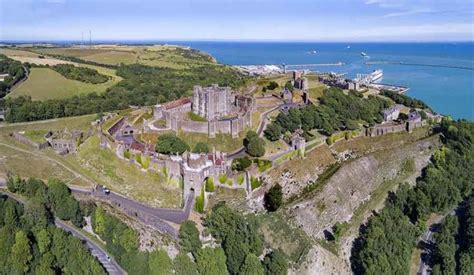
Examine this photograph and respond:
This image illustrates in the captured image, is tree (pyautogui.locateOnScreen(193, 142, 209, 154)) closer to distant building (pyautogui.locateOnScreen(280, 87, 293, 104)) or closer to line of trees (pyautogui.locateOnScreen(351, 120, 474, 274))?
line of trees (pyautogui.locateOnScreen(351, 120, 474, 274))

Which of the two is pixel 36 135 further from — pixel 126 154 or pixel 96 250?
pixel 96 250

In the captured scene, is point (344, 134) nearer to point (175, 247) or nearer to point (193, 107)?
point (193, 107)

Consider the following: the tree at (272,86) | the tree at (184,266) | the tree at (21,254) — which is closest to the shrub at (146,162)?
the tree at (21,254)

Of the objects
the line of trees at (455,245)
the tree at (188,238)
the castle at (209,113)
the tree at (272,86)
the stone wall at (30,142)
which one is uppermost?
the tree at (272,86)

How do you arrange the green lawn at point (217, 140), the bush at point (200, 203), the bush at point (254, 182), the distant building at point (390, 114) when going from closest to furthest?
1. the bush at point (200, 203)
2. the bush at point (254, 182)
3. the green lawn at point (217, 140)
4. the distant building at point (390, 114)

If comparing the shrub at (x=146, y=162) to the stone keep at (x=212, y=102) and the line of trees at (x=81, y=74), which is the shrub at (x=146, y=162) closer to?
the stone keep at (x=212, y=102)

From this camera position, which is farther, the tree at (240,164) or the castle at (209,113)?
the castle at (209,113)

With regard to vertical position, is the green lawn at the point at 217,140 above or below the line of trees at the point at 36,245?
above

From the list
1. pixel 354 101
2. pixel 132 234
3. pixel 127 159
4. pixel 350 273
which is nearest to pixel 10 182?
pixel 127 159
